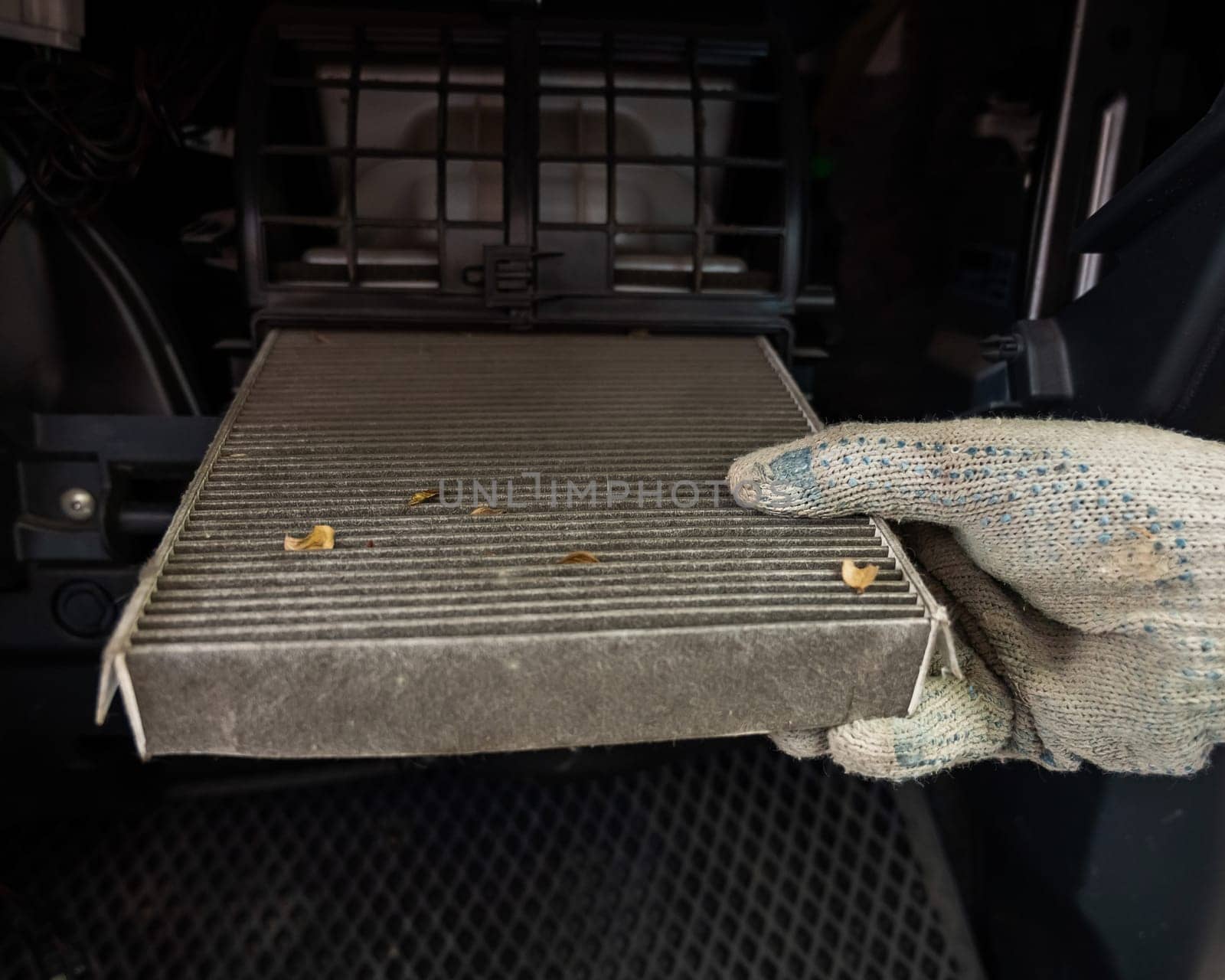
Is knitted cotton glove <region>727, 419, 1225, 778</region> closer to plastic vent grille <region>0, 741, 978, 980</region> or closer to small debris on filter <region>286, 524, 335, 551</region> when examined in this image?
small debris on filter <region>286, 524, 335, 551</region>

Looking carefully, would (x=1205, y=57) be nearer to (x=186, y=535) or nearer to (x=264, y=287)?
(x=264, y=287)

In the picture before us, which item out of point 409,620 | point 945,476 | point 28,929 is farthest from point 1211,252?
point 28,929

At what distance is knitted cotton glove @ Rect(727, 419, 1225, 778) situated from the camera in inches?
28.6

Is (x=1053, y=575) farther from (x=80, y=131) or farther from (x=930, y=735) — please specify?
(x=80, y=131)

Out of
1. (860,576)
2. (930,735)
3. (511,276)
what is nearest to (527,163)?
(511,276)

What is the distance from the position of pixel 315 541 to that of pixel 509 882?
0.83 meters

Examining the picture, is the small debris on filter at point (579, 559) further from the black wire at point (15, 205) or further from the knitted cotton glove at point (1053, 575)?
the black wire at point (15, 205)

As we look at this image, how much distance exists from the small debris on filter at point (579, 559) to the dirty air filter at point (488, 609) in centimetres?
1

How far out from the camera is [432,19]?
53.6 inches

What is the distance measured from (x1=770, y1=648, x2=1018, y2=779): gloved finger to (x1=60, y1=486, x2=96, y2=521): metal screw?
99 centimetres

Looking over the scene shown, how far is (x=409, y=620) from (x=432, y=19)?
1.14m

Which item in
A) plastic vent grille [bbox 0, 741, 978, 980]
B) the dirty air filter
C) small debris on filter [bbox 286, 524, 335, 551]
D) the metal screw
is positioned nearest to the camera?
the dirty air filter

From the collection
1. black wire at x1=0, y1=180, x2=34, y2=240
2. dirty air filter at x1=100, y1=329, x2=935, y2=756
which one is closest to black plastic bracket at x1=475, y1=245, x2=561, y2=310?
dirty air filter at x1=100, y1=329, x2=935, y2=756

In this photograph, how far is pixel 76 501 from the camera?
1137 mm
